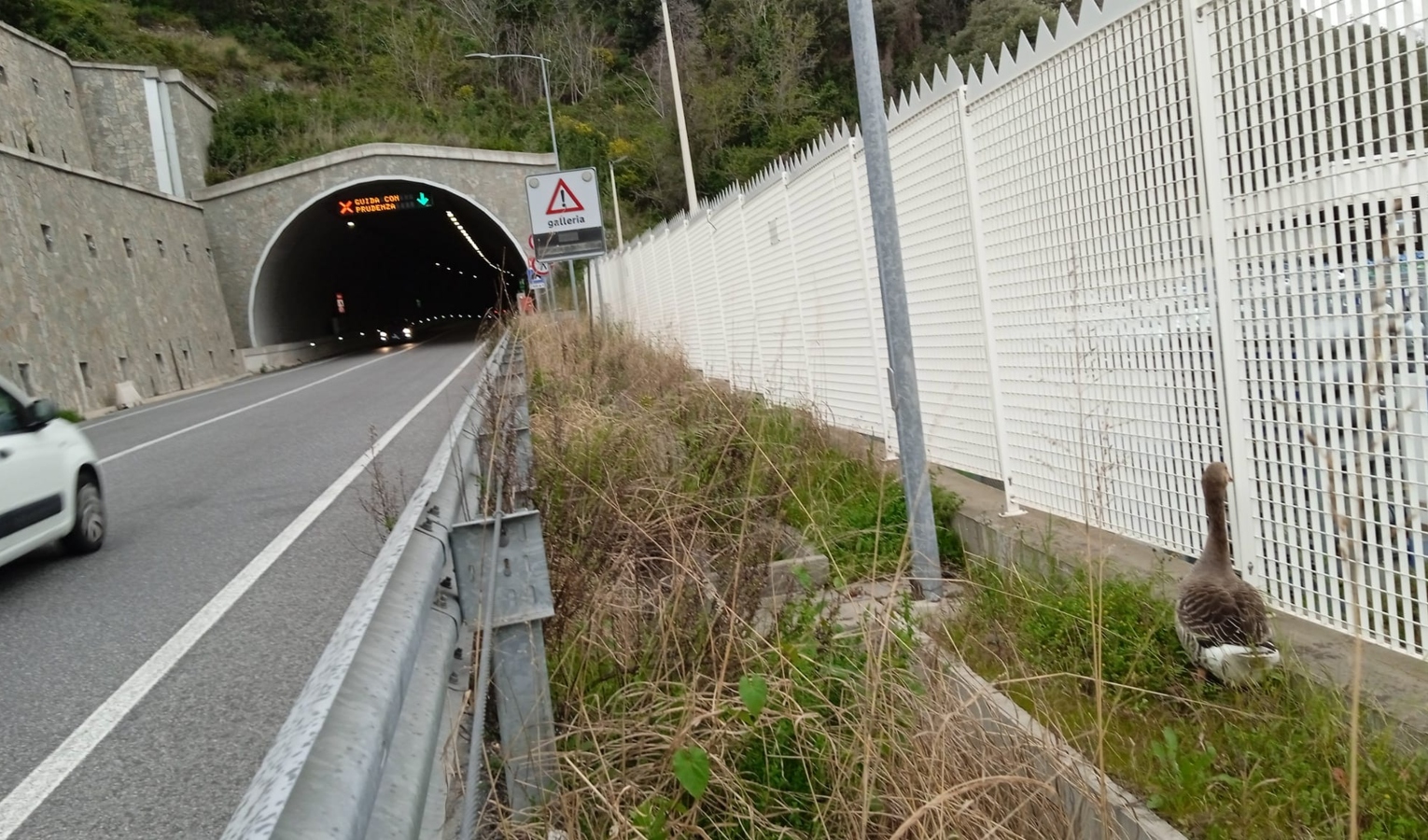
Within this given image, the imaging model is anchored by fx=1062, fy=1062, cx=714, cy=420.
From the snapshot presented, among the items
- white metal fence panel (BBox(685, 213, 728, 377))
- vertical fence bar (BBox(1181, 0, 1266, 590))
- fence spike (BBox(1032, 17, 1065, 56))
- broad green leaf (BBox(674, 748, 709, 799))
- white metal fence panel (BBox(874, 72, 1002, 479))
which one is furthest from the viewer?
white metal fence panel (BBox(685, 213, 728, 377))

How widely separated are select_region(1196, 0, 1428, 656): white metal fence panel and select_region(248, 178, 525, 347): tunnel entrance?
999 inches

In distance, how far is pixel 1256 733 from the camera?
2.77 metres

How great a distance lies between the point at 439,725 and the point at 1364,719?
89.9 inches

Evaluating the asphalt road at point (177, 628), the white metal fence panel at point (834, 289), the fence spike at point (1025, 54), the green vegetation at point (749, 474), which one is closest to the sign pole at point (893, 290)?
the green vegetation at point (749, 474)

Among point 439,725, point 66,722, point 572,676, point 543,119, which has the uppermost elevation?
point 543,119

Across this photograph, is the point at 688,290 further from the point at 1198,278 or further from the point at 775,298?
the point at 1198,278

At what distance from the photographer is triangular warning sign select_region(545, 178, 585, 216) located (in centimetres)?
1795

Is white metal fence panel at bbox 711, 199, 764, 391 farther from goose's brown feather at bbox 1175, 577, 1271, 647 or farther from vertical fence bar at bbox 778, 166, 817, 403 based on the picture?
goose's brown feather at bbox 1175, 577, 1271, 647

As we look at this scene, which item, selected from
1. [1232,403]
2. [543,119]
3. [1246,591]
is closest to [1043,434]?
[1232,403]

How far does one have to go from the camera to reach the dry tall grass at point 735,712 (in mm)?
2480

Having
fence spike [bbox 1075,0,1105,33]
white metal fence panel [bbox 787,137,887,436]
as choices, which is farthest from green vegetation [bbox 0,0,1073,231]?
fence spike [bbox 1075,0,1105,33]

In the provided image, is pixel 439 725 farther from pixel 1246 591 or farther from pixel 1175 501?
pixel 1175 501

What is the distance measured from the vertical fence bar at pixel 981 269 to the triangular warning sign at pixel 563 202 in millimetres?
13151

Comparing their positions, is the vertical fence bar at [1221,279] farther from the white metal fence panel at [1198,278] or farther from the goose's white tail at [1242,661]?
the goose's white tail at [1242,661]
